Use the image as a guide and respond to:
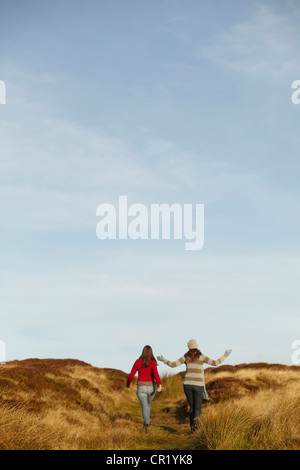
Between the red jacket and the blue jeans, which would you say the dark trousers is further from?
the blue jeans

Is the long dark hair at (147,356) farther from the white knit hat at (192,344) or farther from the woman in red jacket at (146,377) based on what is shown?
the white knit hat at (192,344)

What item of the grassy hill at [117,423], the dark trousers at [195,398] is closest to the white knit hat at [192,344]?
the dark trousers at [195,398]

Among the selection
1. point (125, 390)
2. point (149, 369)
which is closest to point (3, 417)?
point (149, 369)

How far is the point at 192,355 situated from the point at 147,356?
128 centimetres

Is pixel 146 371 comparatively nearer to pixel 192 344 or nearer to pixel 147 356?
pixel 147 356

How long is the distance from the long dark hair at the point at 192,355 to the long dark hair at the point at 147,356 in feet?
3.11

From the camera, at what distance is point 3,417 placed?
9297mm

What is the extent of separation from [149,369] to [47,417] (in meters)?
2.91

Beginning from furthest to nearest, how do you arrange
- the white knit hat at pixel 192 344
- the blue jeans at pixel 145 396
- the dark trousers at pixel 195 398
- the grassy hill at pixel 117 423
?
the white knit hat at pixel 192 344, the dark trousers at pixel 195 398, the blue jeans at pixel 145 396, the grassy hill at pixel 117 423

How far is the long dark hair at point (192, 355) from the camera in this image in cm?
1255

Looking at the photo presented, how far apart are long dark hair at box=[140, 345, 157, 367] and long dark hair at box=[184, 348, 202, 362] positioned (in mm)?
949

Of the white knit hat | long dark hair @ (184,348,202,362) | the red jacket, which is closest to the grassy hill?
the red jacket

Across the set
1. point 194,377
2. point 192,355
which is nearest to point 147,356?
point 192,355
